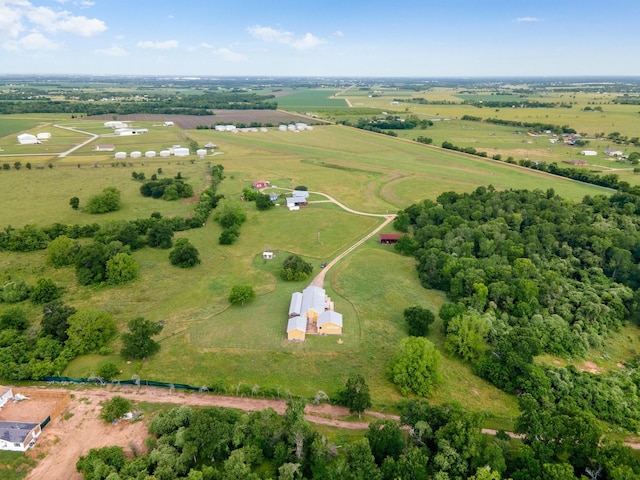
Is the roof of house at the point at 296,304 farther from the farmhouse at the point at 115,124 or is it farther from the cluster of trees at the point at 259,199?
the farmhouse at the point at 115,124

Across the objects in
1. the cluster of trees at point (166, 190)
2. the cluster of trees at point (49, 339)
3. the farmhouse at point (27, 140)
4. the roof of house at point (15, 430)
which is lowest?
the roof of house at point (15, 430)

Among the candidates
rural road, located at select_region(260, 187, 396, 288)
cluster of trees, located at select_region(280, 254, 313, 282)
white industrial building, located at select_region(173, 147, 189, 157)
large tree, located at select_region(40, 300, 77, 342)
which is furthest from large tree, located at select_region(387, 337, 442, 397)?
white industrial building, located at select_region(173, 147, 189, 157)

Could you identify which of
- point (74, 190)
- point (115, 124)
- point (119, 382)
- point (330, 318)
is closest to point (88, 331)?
point (119, 382)

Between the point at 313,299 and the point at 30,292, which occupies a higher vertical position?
the point at 313,299

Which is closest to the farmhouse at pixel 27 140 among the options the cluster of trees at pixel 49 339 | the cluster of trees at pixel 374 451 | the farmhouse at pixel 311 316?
the cluster of trees at pixel 49 339

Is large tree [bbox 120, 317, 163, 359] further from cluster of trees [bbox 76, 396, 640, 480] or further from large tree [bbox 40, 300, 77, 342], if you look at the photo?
cluster of trees [bbox 76, 396, 640, 480]

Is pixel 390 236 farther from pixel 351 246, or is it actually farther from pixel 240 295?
pixel 240 295
